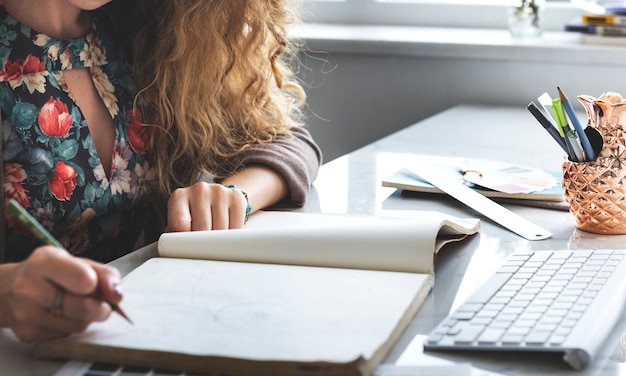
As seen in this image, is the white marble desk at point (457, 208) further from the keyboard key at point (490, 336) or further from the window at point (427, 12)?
the window at point (427, 12)

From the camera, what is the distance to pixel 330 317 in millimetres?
759

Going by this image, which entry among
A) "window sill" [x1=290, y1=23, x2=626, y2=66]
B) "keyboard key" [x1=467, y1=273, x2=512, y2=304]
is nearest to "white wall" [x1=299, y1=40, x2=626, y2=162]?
"window sill" [x1=290, y1=23, x2=626, y2=66]

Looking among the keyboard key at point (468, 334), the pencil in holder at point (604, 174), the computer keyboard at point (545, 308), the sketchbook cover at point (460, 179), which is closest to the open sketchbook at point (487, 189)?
the sketchbook cover at point (460, 179)

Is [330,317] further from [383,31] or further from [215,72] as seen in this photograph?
[383,31]

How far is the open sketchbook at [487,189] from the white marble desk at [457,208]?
1 centimetres

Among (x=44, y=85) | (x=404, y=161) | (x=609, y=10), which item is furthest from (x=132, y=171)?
(x=609, y=10)

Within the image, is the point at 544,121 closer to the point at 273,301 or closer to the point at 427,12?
the point at 273,301

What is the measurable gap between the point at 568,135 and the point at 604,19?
39.8 inches

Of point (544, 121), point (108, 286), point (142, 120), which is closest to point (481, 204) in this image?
point (544, 121)

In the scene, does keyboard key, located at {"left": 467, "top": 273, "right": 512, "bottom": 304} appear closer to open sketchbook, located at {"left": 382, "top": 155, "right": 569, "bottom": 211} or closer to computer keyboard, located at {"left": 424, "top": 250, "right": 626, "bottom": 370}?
computer keyboard, located at {"left": 424, "top": 250, "right": 626, "bottom": 370}

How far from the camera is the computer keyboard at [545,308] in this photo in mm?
734

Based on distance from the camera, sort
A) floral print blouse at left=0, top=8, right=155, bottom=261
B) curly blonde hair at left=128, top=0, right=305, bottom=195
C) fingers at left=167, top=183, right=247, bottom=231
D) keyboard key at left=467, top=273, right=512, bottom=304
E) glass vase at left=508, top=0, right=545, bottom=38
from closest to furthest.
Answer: keyboard key at left=467, top=273, right=512, bottom=304, fingers at left=167, top=183, right=247, bottom=231, floral print blouse at left=0, top=8, right=155, bottom=261, curly blonde hair at left=128, top=0, right=305, bottom=195, glass vase at left=508, top=0, right=545, bottom=38

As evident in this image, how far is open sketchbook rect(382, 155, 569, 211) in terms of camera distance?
1228 millimetres

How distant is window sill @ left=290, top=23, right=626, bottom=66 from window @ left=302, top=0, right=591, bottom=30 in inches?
1.6
